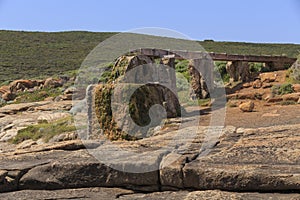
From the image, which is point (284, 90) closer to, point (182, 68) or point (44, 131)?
point (44, 131)

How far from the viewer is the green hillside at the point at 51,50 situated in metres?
42.0

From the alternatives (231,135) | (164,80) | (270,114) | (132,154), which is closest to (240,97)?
(164,80)

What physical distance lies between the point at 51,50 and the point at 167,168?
158 feet

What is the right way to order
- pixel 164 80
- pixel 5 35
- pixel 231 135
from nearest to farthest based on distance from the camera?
pixel 231 135
pixel 164 80
pixel 5 35

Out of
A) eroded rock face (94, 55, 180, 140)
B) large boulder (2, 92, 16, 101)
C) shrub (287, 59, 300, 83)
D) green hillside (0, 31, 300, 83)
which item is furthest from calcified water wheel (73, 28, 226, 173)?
green hillside (0, 31, 300, 83)

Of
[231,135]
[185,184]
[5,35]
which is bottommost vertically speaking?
[185,184]

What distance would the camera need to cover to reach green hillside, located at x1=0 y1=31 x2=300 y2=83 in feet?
138

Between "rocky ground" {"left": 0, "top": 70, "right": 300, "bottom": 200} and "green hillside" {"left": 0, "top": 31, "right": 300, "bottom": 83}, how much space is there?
113 feet

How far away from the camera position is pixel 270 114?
393 inches

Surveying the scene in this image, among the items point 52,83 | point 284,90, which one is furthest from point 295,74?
point 52,83

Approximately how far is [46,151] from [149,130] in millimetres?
3052

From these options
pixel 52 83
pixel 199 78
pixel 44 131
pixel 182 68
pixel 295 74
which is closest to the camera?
pixel 44 131

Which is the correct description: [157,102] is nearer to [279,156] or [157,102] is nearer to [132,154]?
[132,154]

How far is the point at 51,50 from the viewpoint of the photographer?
168ft
